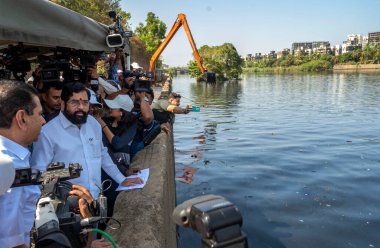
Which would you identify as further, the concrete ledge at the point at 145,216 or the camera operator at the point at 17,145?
the concrete ledge at the point at 145,216

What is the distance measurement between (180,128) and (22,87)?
15.1 m

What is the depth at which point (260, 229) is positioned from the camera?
604cm

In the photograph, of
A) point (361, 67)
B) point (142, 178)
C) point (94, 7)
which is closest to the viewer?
point (142, 178)

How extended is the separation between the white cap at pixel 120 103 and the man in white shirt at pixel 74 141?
3.69 feet

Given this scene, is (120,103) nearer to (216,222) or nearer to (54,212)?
(54,212)

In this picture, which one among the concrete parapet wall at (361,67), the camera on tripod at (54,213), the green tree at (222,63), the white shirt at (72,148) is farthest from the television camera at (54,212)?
the concrete parapet wall at (361,67)

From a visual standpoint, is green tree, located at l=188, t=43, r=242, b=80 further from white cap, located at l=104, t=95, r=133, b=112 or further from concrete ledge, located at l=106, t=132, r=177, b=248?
concrete ledge, located at l=106, t=132, r=177, b=248

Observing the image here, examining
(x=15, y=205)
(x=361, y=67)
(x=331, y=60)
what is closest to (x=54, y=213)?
(x=15, y=205)

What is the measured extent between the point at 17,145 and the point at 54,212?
46cm

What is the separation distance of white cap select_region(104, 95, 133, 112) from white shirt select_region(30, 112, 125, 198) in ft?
3.77

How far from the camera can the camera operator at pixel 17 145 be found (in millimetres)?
1691

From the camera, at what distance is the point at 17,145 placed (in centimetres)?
181

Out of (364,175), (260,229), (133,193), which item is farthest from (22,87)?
(364,175)

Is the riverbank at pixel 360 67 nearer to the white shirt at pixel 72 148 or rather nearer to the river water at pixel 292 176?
the river water at pixel 292 176
